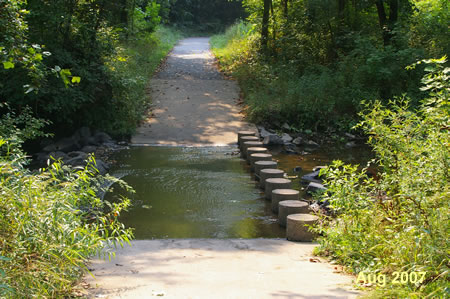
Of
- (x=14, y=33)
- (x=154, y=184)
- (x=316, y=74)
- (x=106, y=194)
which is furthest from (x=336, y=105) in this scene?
(x=14, y=33)

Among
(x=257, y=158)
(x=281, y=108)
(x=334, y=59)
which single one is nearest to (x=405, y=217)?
(x=257, y=158)

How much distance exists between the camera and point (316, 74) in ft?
54.8

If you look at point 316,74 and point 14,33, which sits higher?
point 14,33

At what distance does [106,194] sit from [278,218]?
10.4 feet

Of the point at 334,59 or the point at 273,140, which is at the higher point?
the point at 334,59

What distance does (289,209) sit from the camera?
6844 millimetres

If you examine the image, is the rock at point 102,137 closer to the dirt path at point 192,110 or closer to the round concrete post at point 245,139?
the dirt path at point 192,110

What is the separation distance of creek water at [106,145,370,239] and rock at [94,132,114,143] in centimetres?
83

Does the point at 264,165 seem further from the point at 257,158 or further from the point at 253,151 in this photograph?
the point at 253,151

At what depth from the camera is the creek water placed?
6.93m

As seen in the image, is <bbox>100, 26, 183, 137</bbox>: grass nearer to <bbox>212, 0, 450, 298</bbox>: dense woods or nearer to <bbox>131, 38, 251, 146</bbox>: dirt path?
<bbox>131, 38, 251, 146</bbox>: dirt path

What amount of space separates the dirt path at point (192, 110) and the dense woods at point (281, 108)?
57 cm

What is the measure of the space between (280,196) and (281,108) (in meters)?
7.15

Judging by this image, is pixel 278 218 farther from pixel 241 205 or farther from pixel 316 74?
pixel 316 74
